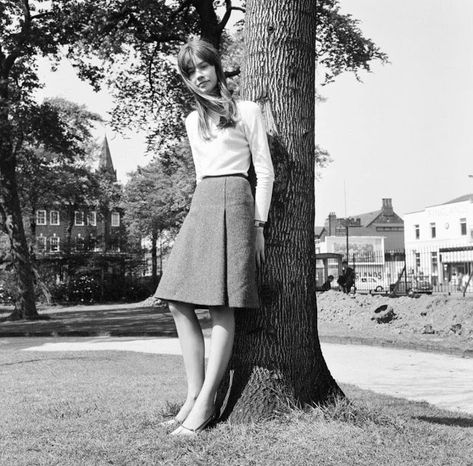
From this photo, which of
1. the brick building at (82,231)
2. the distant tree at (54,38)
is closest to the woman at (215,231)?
the distant tree at (54,38)

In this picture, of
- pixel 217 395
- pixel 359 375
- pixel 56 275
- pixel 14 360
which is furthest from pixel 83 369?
pixel 56 275

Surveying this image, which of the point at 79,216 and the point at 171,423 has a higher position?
the point at 79,216

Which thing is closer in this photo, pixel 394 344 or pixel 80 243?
pixel 394 344

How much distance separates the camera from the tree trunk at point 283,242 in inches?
174

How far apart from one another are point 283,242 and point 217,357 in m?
0.80

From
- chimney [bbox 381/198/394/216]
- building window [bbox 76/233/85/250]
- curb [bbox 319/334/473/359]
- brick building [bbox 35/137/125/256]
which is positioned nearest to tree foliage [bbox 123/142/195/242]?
brick building [bbox 35/137/125/256]

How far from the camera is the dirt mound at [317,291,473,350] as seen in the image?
45.3 feet

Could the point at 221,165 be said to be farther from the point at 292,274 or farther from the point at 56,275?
the point at 56,275

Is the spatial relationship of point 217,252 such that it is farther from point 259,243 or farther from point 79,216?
point 79,216

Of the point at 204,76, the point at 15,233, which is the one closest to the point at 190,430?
the point at 204,76

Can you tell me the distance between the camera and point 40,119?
890 inches

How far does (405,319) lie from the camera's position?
1589 centimetres

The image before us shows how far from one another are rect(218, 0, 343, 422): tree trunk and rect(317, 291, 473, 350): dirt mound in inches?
311

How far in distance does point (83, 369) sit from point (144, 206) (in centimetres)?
4283
